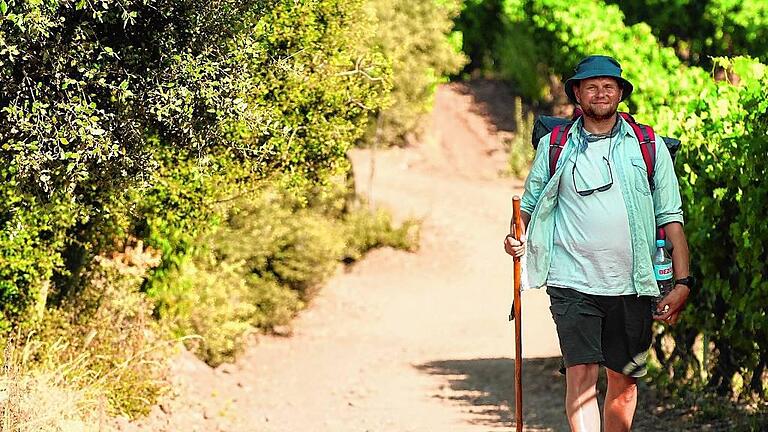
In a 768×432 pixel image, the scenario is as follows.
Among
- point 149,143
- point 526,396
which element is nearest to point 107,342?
point 149,143

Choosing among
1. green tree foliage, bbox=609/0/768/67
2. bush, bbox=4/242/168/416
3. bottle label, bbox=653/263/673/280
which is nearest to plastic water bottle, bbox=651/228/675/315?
bottle label, bbox=653/263/673/280

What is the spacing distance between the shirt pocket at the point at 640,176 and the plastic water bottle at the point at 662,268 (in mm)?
211

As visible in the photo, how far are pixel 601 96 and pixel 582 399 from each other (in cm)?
128

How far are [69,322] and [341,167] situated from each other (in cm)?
213

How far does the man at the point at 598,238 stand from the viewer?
525cm

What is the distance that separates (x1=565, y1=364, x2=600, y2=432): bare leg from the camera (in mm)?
5242

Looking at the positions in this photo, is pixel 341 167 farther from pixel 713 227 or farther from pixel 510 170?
pixel 510 170

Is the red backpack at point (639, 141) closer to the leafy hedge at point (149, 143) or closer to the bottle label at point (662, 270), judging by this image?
the bottle label at point (662, 270)

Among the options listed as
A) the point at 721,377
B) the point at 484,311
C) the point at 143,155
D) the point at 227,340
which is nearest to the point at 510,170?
the point at 484,311

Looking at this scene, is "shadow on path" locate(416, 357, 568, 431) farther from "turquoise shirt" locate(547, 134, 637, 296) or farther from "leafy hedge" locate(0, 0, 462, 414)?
"turquoise shirt" locate(547, 134, 637, 296)

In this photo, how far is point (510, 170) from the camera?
91.2 feet

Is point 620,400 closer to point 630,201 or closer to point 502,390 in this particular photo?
point 630,201

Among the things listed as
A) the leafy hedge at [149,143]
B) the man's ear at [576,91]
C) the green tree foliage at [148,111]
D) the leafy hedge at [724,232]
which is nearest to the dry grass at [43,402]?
the leafy hedge at [149,143]

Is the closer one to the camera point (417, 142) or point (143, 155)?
point (143, 155)
